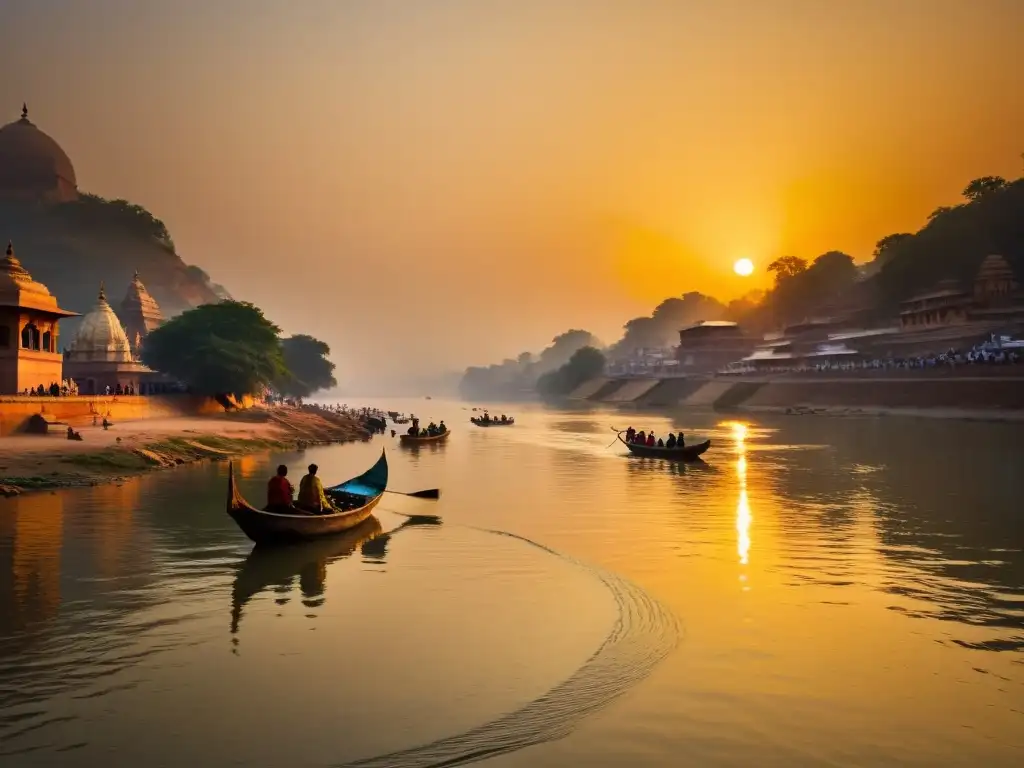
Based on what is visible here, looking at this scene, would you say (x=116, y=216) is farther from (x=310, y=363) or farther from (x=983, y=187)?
(x=983, y=187)

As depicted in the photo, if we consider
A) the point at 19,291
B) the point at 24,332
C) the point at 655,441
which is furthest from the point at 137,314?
the point at 655,441

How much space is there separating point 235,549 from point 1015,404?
60.8 m

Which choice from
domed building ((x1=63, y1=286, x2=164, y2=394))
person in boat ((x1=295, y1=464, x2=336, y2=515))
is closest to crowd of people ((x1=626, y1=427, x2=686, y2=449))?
person in boat ((x1=295, y1=464, x2=336, y2=515))

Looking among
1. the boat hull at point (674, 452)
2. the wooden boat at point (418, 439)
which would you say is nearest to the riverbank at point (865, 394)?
the boat hull at point (674, 452)

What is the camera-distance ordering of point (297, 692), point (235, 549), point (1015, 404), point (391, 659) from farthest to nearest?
1. point (1015, 404)
2. point (235, 549)
3. point (391, 659)
4. point (297, 692)

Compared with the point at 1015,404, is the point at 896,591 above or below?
below

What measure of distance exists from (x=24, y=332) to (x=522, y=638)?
3972 cm

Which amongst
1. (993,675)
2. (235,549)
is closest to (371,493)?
(235,549)

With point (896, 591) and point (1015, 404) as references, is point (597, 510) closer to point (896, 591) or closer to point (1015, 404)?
point (896, 591)

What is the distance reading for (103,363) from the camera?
59375 mm

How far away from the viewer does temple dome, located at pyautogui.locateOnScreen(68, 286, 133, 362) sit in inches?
2356

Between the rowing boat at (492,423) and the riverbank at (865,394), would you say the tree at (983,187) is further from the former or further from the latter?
the rowing boat at (492,423)

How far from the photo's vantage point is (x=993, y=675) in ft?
34.2

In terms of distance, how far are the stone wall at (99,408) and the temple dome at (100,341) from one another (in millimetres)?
9718
